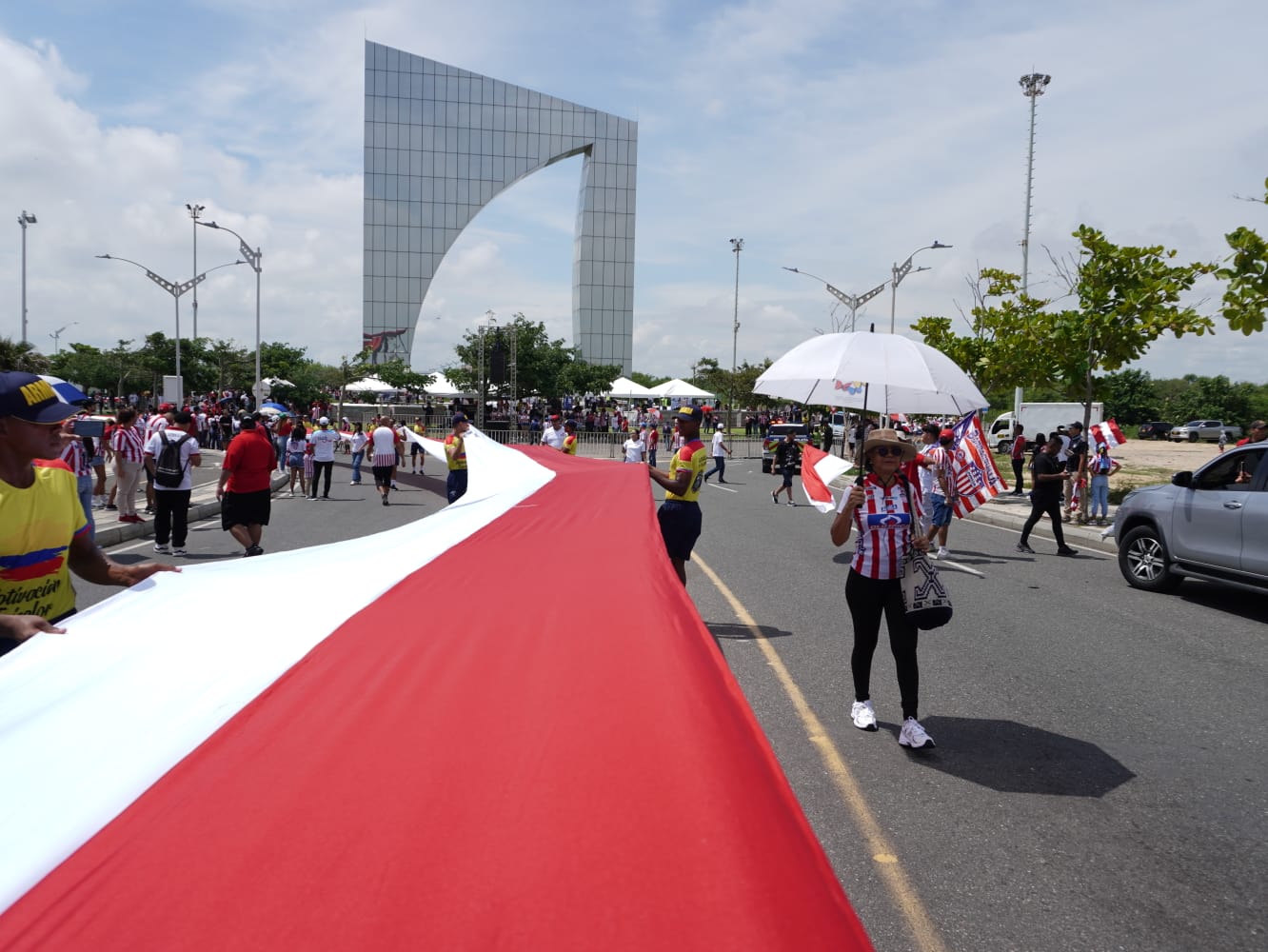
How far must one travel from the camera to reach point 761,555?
507 inches

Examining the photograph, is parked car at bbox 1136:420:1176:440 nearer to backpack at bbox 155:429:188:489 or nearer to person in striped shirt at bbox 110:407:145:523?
person in striped shirt at bbox 110:407:145:523

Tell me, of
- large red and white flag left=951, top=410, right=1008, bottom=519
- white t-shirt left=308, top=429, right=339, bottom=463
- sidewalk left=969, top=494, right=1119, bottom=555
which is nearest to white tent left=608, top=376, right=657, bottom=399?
sidewalk left=969, top=494, right=1119, bottom=555

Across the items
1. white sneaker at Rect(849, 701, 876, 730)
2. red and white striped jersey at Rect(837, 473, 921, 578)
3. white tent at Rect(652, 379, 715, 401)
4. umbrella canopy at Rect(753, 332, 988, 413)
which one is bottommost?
white sneaker at Rect(849, 701, 876, 730)

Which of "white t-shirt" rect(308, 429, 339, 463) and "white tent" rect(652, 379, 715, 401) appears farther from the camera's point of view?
"white tent" rect(652, 379, 715, 401)

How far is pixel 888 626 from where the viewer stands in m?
5.41

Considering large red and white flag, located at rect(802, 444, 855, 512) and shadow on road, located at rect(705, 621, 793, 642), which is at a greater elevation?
large red and white flag, located at rect(802, 444, 855, 512)

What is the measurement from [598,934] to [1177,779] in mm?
4541

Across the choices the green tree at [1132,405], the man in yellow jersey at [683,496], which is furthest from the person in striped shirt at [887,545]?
the green tree at [1132,405]

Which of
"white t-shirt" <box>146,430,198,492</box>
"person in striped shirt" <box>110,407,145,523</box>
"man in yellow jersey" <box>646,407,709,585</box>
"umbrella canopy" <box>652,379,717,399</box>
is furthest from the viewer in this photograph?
"umbrella canopy" <box>652,379,717,399</box>

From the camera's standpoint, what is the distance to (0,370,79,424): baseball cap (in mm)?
3225

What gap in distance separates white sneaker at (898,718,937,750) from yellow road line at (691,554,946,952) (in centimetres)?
41

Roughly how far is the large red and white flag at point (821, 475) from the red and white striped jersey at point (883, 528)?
3.10 metres

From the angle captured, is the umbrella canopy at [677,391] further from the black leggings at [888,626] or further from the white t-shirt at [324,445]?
the black leggings at [888,626]

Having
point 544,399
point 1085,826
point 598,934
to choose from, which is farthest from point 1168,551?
point 544,399
